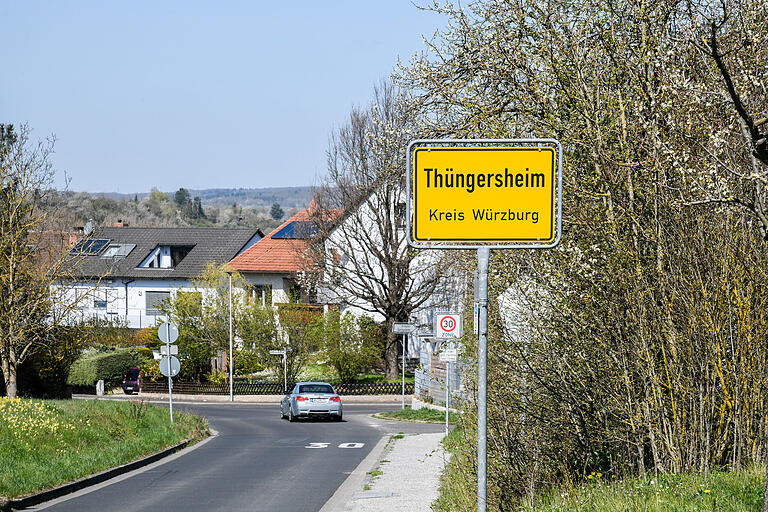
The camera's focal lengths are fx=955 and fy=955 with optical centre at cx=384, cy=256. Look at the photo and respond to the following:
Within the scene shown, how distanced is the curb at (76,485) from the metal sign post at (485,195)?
32.3ft

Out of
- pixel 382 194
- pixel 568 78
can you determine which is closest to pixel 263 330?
pixel 382 194

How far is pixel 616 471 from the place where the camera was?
30.3 ft

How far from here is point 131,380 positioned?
160 feet

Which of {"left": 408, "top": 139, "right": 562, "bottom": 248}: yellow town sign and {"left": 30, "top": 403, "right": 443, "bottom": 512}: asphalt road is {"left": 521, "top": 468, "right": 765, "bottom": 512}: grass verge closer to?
{"left": 408, "top": 139, "right": 562, "bottom": 248}: yellow town sign

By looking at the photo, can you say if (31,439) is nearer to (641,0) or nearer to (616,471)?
(616,471)

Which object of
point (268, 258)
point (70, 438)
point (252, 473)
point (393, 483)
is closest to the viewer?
point (393, 483)

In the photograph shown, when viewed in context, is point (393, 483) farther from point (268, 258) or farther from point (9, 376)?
point (268, 258)

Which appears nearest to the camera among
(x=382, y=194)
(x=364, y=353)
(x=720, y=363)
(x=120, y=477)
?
(x=720, y=363)

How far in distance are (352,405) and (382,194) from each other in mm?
9626

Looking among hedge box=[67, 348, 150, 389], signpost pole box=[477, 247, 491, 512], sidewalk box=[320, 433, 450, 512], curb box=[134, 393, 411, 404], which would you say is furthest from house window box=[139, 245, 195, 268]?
signpost pole box=[477, 247, 491, 512]

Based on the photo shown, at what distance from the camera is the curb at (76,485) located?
44.5ft

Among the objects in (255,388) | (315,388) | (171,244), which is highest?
(171,244)

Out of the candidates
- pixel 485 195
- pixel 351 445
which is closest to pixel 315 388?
pixel 351 445

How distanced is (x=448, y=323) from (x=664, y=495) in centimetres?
1516
